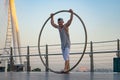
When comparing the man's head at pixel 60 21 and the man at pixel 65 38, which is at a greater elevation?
the man's head at pixel 60 21

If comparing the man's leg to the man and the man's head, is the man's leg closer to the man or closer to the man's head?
the man

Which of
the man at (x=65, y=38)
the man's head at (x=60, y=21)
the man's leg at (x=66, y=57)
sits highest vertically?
the man's head at (x=60, y=21)

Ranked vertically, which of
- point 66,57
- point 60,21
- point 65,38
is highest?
point 60,21

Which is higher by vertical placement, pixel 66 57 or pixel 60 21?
pixel 60 21

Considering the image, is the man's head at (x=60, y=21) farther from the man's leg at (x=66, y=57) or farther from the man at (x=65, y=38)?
the man's leg at (x=66, y=57)

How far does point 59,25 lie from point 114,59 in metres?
2.55

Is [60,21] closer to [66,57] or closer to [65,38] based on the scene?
[65,38]

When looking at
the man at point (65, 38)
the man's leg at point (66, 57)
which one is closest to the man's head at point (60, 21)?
the man at point (65, 38)

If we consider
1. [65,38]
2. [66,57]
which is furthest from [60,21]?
[66,57]

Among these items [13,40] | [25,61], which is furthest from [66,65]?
[13,40]

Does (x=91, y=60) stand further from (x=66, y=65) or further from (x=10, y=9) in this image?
(x=10, y=9)

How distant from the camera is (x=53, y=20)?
435 inches

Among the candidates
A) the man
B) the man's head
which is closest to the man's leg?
the man

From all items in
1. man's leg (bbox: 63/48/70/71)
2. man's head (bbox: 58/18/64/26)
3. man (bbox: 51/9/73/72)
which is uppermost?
man's head (bbox: 58/18/64/26)
